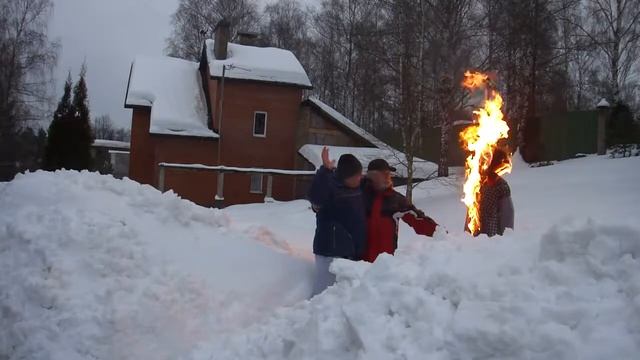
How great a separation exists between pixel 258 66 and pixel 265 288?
1874 cm

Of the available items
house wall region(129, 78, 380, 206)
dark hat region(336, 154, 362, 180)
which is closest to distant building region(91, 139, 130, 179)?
house wall region(129, 78, 380, 206)

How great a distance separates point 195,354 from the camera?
4.34m

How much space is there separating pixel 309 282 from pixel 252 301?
2.44 ft

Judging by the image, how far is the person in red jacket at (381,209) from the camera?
17.6 ft

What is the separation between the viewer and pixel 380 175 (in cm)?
536

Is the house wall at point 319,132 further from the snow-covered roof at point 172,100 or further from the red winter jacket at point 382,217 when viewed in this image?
the red winter jacket at point 382,217

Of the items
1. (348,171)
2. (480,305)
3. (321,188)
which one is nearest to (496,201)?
(348,171)

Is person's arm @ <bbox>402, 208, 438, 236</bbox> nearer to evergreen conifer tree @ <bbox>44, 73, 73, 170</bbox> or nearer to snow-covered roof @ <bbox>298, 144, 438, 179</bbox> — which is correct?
snow-covered roof @ <bbox>298, 144, 438, 179</bbox>

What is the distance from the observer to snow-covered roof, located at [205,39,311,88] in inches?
889

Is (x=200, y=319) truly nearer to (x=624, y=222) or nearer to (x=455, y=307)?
(x=455, y=307)

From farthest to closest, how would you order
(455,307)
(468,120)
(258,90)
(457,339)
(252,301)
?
(258,90) → (468,120) → (252,301) → (455,307) → (457,339)

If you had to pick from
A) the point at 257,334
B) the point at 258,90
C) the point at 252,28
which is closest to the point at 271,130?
the point at 258,90

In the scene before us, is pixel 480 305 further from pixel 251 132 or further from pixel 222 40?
pixel 222 40

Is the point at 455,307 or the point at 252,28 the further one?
the point at 252,28
